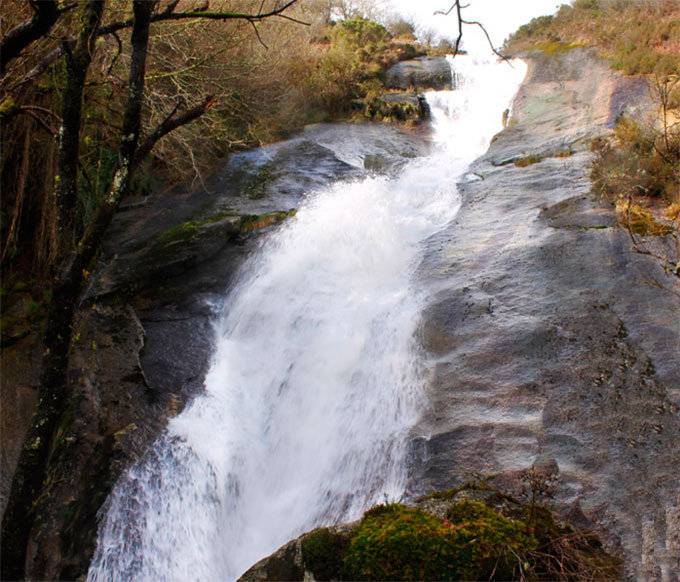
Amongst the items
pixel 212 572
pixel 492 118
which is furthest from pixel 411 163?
pixel 212 572

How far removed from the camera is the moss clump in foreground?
8.87ft

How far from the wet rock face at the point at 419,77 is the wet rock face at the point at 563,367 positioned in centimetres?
1095

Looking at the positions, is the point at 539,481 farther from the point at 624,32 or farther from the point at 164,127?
the point at 624,32

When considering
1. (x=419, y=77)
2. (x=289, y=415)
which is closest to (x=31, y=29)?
(x=289, y=415)

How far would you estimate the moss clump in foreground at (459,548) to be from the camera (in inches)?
106

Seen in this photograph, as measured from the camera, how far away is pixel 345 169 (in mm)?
Answer: 11734

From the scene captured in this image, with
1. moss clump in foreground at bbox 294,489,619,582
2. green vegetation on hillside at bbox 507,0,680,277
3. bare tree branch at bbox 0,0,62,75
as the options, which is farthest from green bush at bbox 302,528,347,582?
bare tree branch at bbox 0,0,62,75

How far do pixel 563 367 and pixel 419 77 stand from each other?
1546 cm

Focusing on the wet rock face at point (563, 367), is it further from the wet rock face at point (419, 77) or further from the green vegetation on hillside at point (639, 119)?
the wet rock face at point (419, 77)

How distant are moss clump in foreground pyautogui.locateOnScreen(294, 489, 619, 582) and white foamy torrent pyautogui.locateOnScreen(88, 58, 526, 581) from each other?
1.27 meters

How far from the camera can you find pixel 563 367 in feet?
15.7

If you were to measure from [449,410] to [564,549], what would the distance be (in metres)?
1.86

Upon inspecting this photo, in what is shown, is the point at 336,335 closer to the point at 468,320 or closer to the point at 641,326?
the point at 468,320

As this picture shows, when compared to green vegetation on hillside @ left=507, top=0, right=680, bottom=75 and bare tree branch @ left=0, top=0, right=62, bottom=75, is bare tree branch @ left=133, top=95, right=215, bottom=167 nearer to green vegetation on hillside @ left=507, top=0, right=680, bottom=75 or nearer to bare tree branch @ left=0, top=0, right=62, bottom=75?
bare tree branch @ left=0, top=0, right=62, bottom=75
